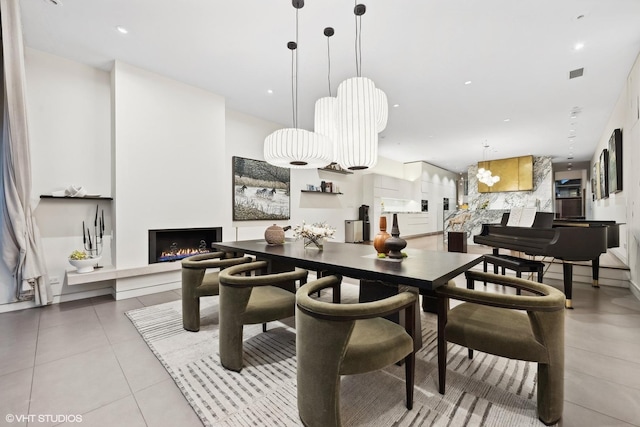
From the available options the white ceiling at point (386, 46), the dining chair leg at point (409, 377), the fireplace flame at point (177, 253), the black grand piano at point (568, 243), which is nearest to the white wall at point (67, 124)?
the white ceiling at point (386, 46)

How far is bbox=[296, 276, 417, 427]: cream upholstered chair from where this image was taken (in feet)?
4.14

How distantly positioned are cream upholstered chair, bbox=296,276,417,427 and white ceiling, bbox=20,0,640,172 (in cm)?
279

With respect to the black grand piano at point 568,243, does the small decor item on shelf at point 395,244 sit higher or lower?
higher

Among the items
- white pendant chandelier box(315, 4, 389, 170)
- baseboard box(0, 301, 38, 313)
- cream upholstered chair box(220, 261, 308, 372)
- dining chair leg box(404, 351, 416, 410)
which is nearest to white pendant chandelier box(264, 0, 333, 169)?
white pendant chandelier box(315, 4, 389, 170)

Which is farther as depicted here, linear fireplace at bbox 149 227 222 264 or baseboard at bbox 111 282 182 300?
linear fireplace at bbox 149 227 222 264

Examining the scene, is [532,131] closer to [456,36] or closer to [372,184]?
[372,184]

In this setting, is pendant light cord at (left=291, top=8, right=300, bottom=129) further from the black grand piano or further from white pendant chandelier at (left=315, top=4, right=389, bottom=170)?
the black grand piano

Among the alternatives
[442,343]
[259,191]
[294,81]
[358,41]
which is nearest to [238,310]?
[442,343]

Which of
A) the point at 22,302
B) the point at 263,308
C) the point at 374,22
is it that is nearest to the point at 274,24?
the point at 374,22

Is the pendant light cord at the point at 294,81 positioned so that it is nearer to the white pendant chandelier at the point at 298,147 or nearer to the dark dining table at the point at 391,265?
the white pendant chandelier at the point at 298,147

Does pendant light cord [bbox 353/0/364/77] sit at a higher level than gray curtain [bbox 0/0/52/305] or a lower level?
higher

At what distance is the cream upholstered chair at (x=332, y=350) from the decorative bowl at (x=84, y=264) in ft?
11.1

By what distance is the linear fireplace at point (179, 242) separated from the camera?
153 inches

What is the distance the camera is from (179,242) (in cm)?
427
